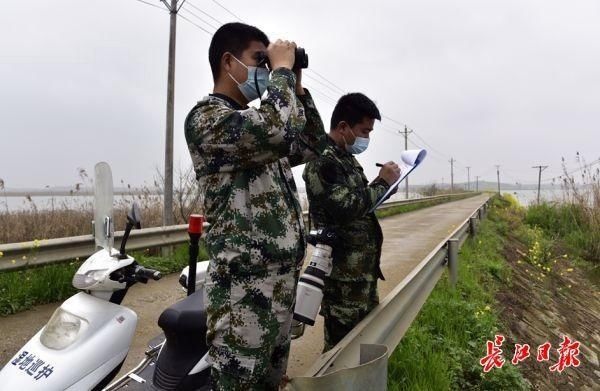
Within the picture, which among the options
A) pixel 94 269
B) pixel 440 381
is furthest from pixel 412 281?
pixel 94 269

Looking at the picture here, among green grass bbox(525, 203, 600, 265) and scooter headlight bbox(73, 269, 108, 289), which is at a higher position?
scooter headlight bbox(73, 269, 108, 289)

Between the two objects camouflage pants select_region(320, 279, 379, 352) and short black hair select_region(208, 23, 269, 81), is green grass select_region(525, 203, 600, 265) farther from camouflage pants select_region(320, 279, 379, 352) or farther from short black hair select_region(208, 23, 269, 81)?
short black hair select_region(208, 23, 269, 81)

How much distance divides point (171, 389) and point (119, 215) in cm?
734

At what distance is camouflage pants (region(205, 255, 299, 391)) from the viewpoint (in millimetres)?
1618

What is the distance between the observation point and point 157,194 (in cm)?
966

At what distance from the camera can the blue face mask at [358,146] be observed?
2889mm

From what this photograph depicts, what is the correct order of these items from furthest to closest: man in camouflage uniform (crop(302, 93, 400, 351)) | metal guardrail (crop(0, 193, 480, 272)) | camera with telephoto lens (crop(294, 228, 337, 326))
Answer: metal guardrail (crop(0, 193, 480, 272)) → man in camouflage uniform (crop(302, 93, 400, 351)) → camera with telephoto lens (crop(294, 228, 337, 326))

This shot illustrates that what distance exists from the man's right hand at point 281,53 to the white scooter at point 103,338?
2.92ft

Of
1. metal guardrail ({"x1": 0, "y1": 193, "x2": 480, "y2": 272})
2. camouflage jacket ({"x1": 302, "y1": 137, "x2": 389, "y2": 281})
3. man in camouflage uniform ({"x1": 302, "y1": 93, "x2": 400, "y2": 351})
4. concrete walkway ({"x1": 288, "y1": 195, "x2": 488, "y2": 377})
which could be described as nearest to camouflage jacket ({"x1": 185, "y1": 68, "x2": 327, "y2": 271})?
camouflage jacket ({"x1": 302, "y1": 137, "x2": 389, "y2": 281})

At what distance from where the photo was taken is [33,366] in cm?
190

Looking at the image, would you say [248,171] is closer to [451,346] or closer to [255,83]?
[255,83]

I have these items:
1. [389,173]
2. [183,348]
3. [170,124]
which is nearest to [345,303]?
[389,173]

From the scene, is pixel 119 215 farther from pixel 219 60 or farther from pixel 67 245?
pixel 219 60

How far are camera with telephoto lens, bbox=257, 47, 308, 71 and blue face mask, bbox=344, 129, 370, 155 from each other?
95 cm
